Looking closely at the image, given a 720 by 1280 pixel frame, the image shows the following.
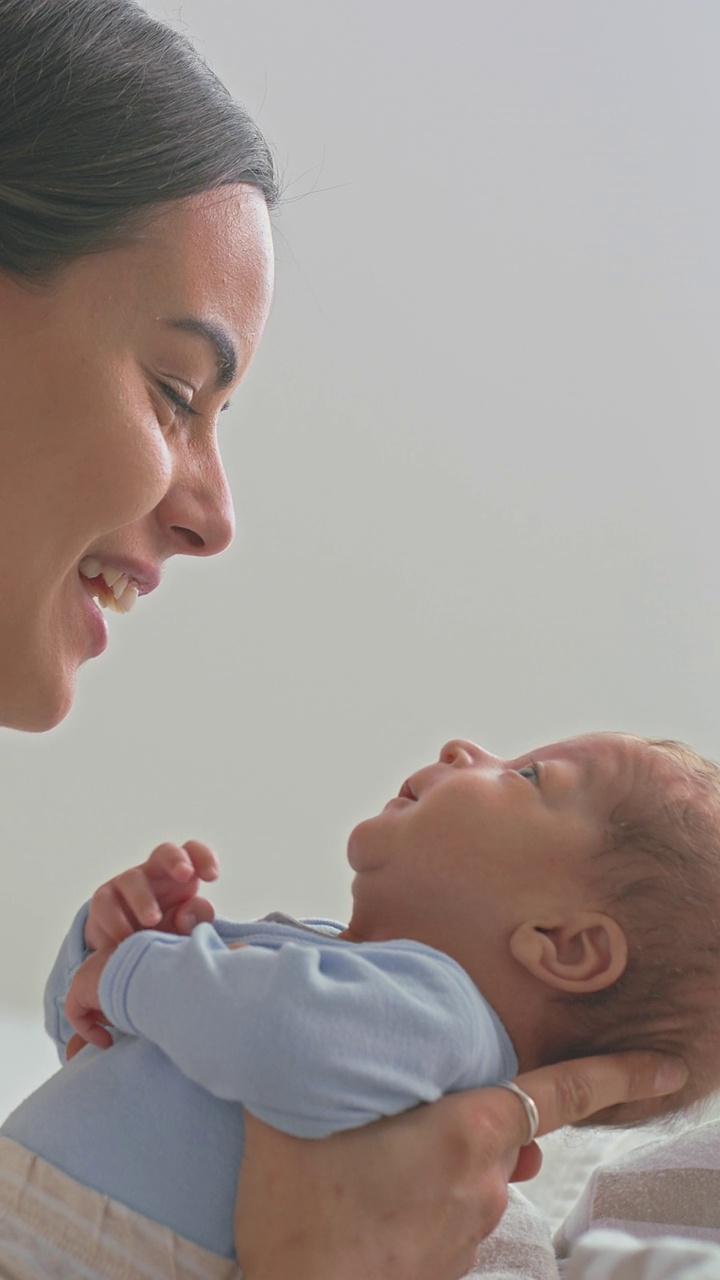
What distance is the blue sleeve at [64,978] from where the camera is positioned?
1401 mm

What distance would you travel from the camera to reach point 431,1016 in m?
1.18

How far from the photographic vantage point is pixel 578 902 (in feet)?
4.40

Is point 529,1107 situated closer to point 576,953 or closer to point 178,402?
point 576,953

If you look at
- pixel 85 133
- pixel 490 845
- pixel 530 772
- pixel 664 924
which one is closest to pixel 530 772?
pixel 530 772

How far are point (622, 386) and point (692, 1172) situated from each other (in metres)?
2.00

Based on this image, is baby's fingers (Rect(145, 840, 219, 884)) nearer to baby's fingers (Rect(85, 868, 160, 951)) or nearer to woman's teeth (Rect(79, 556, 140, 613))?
baby's fingers (Rect(85, 868, 160, 951))

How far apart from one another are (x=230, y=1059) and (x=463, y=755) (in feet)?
1.56

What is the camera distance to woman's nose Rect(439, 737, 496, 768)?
1.48m

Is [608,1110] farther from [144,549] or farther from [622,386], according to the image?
[622,386]

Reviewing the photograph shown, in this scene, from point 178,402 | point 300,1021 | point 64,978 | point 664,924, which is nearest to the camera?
point 300,1021

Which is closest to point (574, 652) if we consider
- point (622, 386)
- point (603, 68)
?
point (622, 386)

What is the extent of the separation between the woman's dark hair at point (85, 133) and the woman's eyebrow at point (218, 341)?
0.38 ft

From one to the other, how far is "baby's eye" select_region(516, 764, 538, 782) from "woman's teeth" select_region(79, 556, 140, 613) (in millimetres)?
526

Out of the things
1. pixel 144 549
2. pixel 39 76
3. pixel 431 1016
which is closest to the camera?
pixel 431 1016
